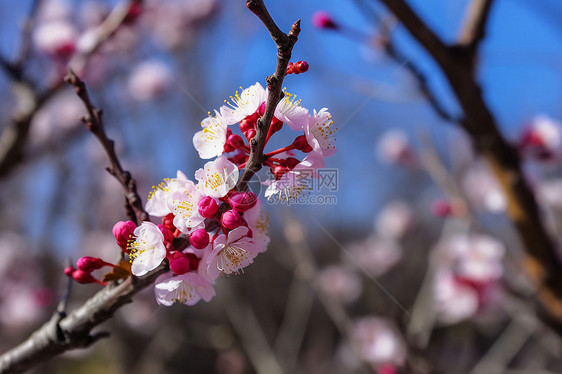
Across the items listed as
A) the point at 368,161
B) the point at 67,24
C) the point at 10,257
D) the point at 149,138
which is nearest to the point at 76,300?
the point at 10,257

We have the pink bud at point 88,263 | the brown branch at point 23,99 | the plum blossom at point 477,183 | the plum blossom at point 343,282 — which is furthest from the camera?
the plum blossom at point 343,282

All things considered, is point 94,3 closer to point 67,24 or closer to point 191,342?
point 67,24

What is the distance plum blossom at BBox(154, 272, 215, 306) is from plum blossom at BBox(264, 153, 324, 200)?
0.59 feet

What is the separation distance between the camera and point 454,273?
104 inches

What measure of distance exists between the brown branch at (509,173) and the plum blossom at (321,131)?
0.71 m

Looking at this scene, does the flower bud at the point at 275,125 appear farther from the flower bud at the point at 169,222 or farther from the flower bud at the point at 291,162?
the flower bud at the point at 169,222

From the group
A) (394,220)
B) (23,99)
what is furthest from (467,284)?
(23,99)

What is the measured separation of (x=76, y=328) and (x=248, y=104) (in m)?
0.48

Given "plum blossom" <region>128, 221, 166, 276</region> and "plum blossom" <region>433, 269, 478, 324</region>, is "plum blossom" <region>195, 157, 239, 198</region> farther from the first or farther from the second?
"plum blossom" <region>433, 269, 478, 324</region>

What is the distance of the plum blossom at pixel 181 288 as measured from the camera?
0.66 metres

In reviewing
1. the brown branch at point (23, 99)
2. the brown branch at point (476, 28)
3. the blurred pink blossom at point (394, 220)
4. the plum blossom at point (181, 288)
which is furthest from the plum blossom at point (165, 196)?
the blurred pink blossom at point (394, 220)

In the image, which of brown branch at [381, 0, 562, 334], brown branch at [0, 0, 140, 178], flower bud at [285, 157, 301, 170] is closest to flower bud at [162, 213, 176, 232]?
flower bud at [285, 157, 301, 170]

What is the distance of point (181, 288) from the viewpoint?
0.68 meters

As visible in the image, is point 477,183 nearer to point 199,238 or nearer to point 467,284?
point 467,284
